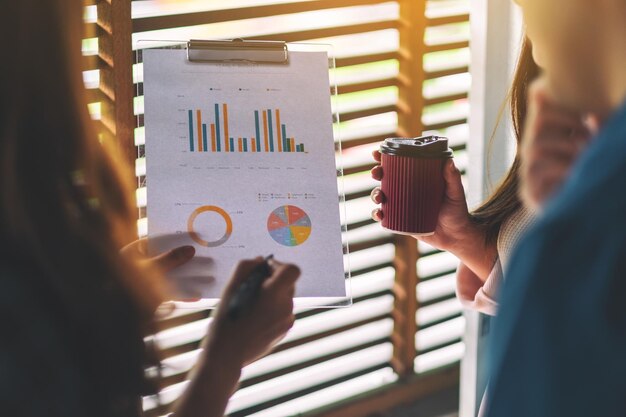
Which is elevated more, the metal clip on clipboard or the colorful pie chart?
the metal clip on clipboard

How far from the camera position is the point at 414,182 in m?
1.38

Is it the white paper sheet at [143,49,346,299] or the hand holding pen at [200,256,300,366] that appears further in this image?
the white paper sheet at [143,49,346,299]

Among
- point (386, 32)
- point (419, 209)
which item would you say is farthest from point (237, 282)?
point (386, 32)

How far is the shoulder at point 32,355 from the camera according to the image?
74 cm

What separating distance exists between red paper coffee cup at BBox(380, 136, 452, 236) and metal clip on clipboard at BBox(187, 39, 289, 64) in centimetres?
26

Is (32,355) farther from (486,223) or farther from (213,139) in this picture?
(486,223)

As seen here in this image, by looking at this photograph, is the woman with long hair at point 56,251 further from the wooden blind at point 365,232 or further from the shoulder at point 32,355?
the wooden blind at point 365,232

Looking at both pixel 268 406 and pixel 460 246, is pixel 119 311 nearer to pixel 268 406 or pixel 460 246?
pixel 460 246

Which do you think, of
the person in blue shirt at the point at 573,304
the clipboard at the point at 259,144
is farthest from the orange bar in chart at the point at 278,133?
the person in blue shirt at the point at 573,304

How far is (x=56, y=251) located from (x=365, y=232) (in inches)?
76.4

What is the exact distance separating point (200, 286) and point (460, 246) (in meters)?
0.54

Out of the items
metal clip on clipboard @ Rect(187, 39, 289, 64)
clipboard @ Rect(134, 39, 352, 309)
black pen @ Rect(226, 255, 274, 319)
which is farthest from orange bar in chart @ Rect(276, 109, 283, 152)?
black pen @ Rect(226, 255, 274, 319)

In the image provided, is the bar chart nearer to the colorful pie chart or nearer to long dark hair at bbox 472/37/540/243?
the colorful pie chart

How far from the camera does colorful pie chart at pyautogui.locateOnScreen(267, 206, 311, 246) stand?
4.54ft
